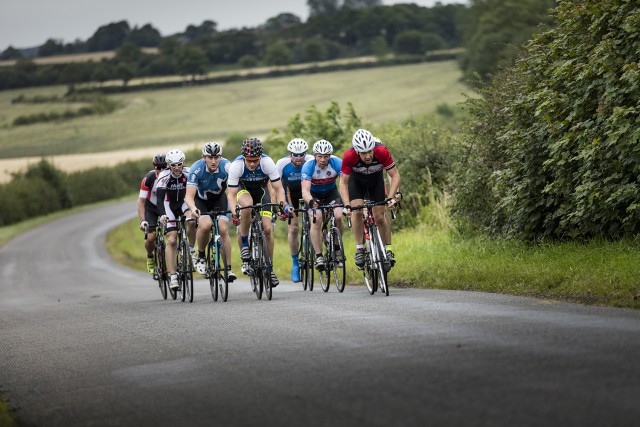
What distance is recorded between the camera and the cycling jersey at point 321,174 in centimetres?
1753

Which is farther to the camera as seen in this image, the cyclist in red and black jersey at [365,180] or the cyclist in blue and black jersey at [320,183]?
the cyclist in blue and black jersey at [320,183]

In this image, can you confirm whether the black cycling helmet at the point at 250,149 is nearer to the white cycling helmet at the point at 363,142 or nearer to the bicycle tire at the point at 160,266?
the white cycling helmet at the point at 363,142

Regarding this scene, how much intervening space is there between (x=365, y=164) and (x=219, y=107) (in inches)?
4014

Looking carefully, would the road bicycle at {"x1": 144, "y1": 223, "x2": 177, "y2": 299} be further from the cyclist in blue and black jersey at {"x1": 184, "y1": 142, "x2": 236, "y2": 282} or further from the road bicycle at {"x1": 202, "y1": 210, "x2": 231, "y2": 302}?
the road bicycle at {"x1": 202, "y1": 210, "x2": 231, "y2": 302}

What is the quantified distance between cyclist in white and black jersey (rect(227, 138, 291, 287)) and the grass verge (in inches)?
102

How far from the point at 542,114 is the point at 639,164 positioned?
9.37 feet

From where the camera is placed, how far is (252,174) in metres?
17.0

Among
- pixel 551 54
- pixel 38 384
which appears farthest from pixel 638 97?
pixel 38 384

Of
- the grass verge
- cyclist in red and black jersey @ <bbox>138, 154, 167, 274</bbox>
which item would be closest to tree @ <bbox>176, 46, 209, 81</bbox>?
the grass verge

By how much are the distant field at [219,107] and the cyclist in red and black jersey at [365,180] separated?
2941 inches

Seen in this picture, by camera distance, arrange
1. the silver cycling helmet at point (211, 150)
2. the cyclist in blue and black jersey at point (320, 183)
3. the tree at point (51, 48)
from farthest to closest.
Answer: the tree at point (51, 48) < the silver cycling helmet at point (211, 150) < the cyclist in blue and black jersey at point (320, 183)

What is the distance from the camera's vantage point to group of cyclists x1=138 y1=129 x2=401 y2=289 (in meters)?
15.8

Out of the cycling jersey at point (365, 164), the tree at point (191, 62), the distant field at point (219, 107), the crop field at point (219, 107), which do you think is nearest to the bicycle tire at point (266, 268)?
the cycling jersey at point (365, 164)

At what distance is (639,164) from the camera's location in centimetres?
1427
